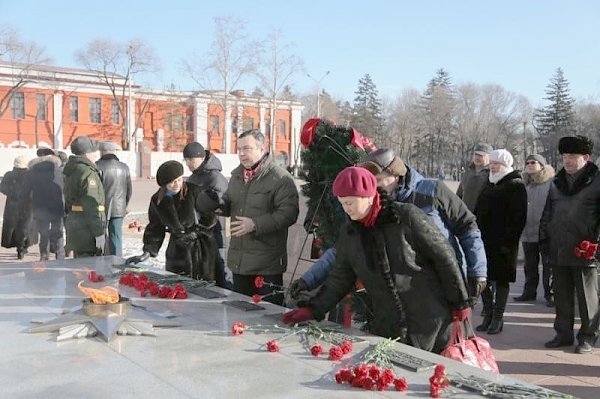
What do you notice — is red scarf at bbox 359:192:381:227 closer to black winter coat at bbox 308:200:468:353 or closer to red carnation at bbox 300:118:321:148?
black winter coat at bbox 308:200:468:353

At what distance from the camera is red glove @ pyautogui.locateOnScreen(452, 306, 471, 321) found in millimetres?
2777

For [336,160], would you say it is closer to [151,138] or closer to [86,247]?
[86,247]

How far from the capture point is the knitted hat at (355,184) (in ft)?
8.56

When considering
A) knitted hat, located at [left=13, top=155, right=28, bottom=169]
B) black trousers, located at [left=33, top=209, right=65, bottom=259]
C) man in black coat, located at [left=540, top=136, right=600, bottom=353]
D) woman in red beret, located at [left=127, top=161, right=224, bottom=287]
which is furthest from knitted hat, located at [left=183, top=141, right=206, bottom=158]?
knitted hat, located at [left=13, top=155, right=28, bottom=169]

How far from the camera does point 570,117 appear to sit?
60250 millimetres

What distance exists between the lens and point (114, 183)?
765cm

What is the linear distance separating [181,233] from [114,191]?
3338 mm

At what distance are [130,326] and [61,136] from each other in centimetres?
4774

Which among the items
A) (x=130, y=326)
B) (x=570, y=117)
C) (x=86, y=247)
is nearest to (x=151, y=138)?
(x=570, y=117)

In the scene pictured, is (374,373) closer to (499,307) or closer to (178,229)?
(178,229)

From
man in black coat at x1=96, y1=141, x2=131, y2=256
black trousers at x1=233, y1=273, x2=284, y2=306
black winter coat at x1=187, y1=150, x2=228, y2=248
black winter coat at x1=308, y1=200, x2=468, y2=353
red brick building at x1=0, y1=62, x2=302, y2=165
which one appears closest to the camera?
black winter coat at x1=308, y1=200, x2=468, y2=353

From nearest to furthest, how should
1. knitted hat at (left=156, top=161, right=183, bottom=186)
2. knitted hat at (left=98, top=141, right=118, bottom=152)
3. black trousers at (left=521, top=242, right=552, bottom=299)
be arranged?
knitted hat at (left=156, top=161, right=183, bottom=186) < black trousers at (left=521, top=242, right=552, bottom=299) < knitted hat at (left=98, top=141, right=118, bottom=152)

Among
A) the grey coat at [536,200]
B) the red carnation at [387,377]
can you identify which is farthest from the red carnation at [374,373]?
the grey coat at [536,200]

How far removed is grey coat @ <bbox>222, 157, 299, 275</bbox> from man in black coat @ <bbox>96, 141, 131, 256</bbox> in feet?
11.7
